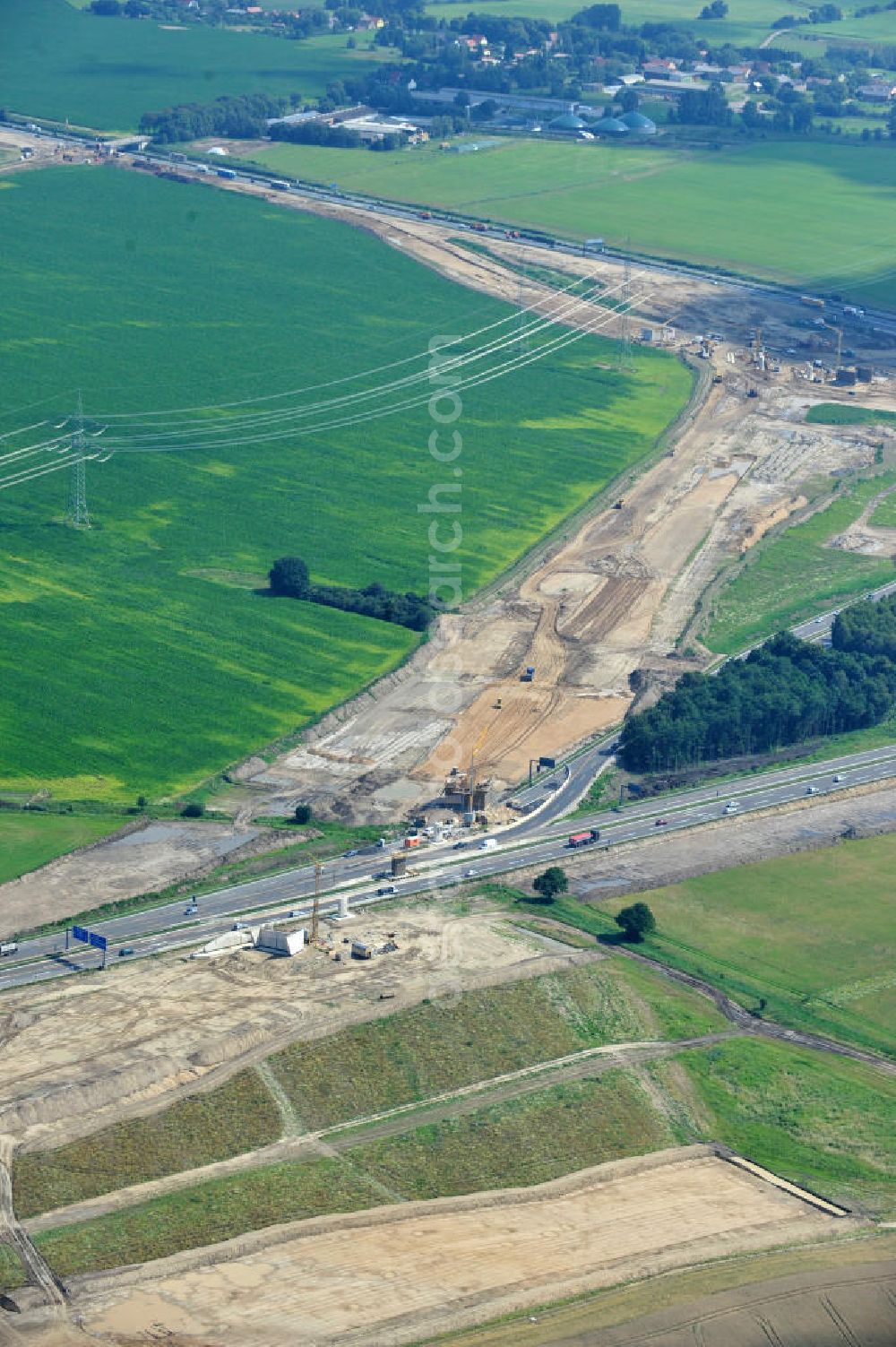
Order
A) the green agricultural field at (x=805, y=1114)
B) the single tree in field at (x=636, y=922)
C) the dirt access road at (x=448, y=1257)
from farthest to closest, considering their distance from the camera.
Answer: the single tree in field at (x=636, y=922) < the green agricultural field at (x=805, y=1114) < the dirt access road at (x=448, y=1257)

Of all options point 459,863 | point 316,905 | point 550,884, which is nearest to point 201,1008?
point 316,905

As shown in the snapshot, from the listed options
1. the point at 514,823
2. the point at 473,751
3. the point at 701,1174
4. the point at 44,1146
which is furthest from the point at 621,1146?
the point at 473,751

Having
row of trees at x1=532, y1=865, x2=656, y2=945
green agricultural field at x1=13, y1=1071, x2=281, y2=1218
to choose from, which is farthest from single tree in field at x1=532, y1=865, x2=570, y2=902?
green agricultural field at x1=13, y1=1071, x2=281, y2=1218

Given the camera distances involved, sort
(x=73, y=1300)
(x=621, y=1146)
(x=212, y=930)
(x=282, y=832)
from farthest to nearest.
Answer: (x=282, y=832)
(x=212, y=930)
(x=621, y=1146)
(x=73, y=1300)

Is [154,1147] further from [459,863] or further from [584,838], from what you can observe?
[584,838]

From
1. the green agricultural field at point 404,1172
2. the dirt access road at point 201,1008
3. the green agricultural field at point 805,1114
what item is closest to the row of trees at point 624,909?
the dirt access road at point 201,1008

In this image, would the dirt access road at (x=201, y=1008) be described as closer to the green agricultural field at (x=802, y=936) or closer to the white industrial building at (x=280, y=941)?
the white industrial building at (x=280, y=941)

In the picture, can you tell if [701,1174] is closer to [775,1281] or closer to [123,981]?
[775,1281]
